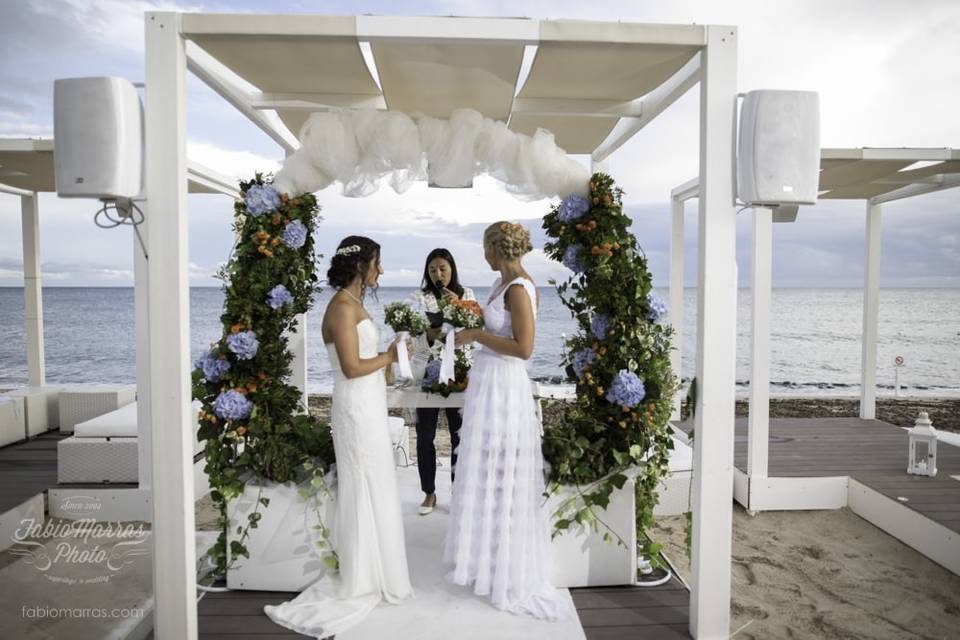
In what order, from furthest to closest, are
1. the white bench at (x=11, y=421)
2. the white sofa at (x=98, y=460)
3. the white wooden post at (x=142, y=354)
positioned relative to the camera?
the white bench at (x=11, y=421) → the white sofa at (x=98, y=460) → the white wooden post at (x=142, y=354)

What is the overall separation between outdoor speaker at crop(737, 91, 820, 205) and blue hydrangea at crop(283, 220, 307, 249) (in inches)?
98.9

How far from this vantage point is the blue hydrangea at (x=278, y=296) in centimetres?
375

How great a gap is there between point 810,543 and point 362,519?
12.4 feet

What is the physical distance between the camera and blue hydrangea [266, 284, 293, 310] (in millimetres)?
3754

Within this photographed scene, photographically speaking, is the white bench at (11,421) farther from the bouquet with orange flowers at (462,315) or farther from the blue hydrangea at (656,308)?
the blue hydrangea at (656,308)

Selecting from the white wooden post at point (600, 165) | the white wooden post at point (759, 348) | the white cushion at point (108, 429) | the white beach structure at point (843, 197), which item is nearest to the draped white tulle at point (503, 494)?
the white beach structure at point (843, 197)

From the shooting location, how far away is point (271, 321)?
382cm

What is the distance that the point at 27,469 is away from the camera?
19.5 feet

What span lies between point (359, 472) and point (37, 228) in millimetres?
6719

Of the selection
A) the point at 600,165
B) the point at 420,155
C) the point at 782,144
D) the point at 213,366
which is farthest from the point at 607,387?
the point at 600,165

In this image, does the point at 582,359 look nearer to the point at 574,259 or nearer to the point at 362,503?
the point at 574,259

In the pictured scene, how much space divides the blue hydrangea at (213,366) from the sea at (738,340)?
15003 millimetres

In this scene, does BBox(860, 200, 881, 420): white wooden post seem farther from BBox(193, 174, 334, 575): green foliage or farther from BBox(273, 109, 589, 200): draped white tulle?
BBox(193, 174, 334, 575): green foliage

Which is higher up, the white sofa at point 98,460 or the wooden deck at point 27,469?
the white sofa at point 98,460
